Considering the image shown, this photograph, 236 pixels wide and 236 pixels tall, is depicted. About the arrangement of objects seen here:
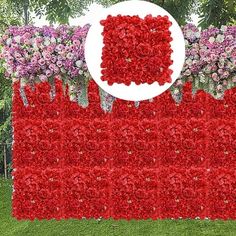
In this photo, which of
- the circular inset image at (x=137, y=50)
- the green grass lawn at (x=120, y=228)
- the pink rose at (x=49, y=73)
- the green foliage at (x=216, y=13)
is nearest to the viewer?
the circular inset image at (x=137, y=50)

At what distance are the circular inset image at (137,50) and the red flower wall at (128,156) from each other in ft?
4.38

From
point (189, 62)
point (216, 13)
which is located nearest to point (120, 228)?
point (189, 62)

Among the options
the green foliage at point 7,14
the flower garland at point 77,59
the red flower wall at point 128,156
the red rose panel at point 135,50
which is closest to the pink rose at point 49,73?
the flower garland at point 77,59

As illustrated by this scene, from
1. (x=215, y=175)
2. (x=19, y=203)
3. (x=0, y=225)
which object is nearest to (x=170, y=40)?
(x=215, y=175)

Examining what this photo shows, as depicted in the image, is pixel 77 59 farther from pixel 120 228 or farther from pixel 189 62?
pixel 120 228

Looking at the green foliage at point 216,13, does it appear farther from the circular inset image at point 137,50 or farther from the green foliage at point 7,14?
the green foliage at point 7,14

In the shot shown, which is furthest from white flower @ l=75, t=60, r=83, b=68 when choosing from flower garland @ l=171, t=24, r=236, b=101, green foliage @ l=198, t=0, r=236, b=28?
green foliage @ l=198, t=0, r=236, b=28

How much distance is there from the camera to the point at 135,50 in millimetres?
8367

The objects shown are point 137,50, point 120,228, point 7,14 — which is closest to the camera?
point 137,50

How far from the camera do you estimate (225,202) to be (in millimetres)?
9922

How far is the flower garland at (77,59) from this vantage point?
9.37m

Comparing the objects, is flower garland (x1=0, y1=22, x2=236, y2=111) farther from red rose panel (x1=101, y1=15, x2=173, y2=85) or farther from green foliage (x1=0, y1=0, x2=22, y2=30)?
green foliage (x1=0, y1=0, x2=22, y2=30)

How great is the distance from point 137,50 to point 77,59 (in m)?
1.53

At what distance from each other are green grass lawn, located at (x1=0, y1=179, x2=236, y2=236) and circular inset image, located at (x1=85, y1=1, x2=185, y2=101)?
9.32ft
